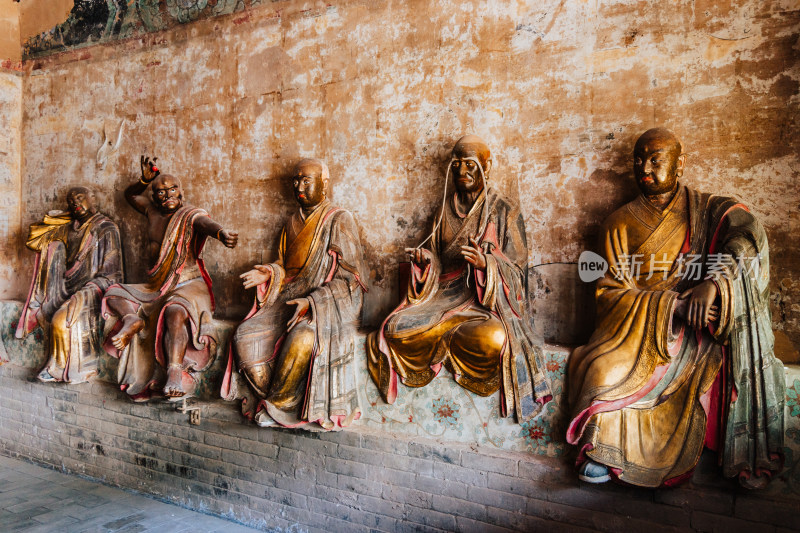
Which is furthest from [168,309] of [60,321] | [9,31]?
[9,31]

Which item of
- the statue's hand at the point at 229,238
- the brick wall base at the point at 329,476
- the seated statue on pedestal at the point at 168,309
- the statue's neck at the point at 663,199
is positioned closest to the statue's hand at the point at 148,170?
the seated statue on pedestal at the point at 168,309

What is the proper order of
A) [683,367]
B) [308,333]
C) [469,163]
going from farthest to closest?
[308,333] → [469,163] → [683,367]

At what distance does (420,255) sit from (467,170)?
648mm

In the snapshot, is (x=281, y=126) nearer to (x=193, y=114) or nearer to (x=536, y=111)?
(x=193, y=114)

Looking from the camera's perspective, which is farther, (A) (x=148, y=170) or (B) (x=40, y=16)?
(B) (x=40, y=16)

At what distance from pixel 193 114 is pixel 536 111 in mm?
3193

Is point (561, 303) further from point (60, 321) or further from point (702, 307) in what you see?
point (60, 321)

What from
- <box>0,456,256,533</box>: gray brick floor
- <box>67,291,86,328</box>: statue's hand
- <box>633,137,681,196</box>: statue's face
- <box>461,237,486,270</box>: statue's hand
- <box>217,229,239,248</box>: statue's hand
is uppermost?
<box>633,137,681,196</box>: statue's face

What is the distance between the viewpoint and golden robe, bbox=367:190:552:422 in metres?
3.56

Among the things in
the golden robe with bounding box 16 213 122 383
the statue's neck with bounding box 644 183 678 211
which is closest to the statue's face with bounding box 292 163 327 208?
the golden robe with bounding box 16 213 122 383

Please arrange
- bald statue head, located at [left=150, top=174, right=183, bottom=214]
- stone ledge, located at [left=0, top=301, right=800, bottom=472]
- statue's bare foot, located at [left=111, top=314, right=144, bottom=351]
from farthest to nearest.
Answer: bald statue head, located at [left=150, top=174, right=183, bottom=214]
statue's bare foot, located at [left=111, top=314, right=144, bottom=351]
stone ledge, located at [left=0, top=301, right=800, bottom=472]

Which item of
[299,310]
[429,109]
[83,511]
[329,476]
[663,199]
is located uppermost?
[429,109]

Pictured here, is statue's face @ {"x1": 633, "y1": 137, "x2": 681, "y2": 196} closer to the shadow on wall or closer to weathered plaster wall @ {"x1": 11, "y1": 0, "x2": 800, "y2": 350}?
weathered plaster wall @ {"x1": 11, "y1": 0, "x2": 800, "y2": 350}

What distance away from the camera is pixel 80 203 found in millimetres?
5672
